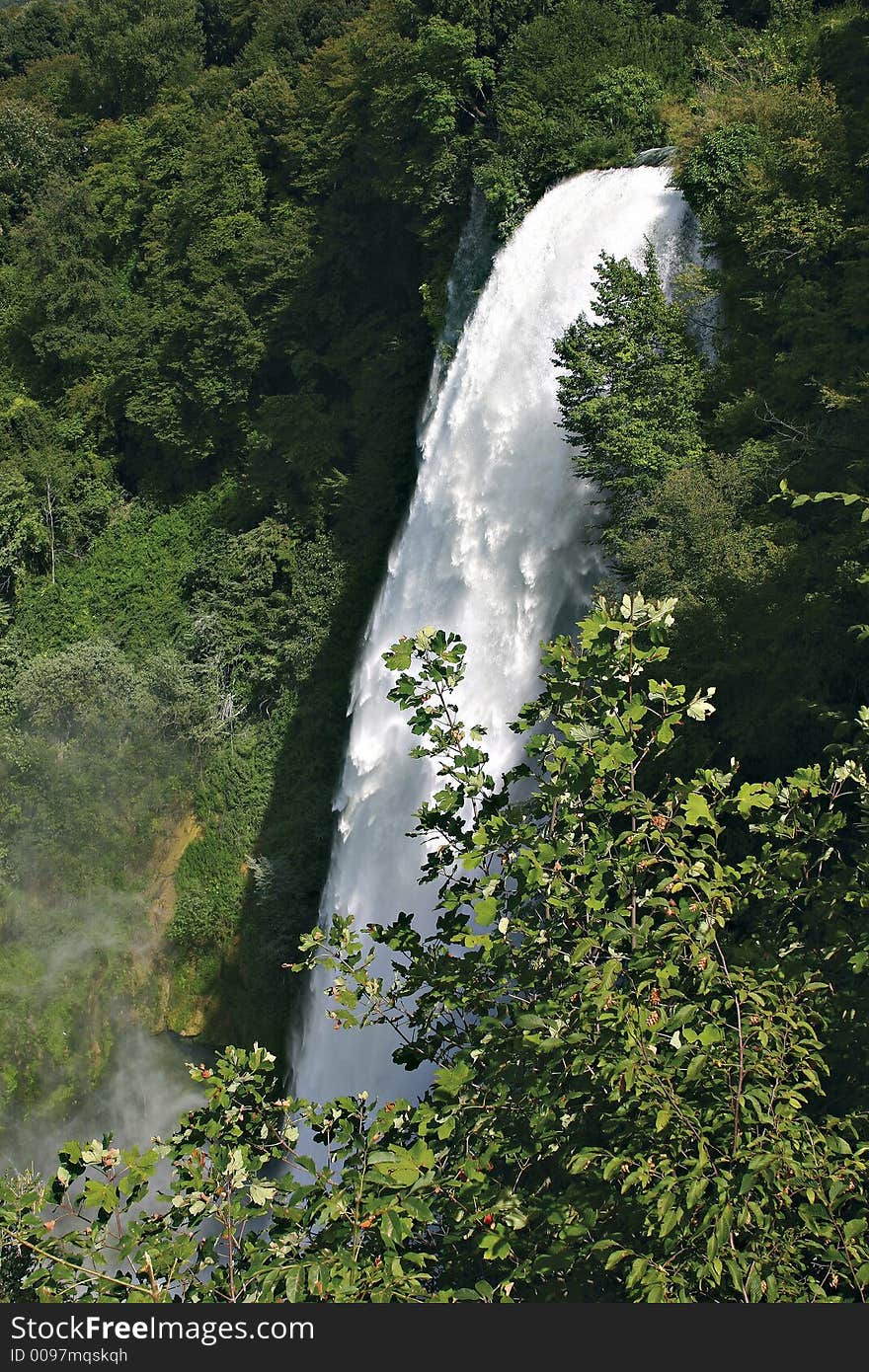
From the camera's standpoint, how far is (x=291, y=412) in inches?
994

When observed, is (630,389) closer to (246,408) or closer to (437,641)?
(437,641)

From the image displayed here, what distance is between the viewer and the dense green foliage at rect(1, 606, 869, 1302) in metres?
4.55

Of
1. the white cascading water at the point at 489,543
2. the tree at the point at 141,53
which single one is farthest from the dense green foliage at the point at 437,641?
the white cascading water at the point at 489,543

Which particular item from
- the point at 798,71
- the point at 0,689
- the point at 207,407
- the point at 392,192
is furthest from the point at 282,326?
the point at 798,71

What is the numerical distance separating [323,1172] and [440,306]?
58.0 ft

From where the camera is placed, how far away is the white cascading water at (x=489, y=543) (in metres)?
15.0

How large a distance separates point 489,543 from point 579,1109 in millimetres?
11354

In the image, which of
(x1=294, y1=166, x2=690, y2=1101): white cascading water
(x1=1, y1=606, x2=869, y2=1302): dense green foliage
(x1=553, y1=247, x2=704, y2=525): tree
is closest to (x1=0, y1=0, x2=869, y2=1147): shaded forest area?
(x1=553, y1=247, x2=704, y2=525): tree

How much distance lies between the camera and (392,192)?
21891 mm

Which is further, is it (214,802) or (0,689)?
(0,689)

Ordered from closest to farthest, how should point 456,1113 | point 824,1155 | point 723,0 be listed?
point 824,1155 < point 456,1113 < point 723,0

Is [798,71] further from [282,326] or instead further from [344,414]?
[282,326]

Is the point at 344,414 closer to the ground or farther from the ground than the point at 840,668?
farther from the ground

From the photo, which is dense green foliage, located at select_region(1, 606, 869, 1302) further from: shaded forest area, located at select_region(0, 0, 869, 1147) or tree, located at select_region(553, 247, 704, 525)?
tree, located at select_region(553, 247, 704, 525)
